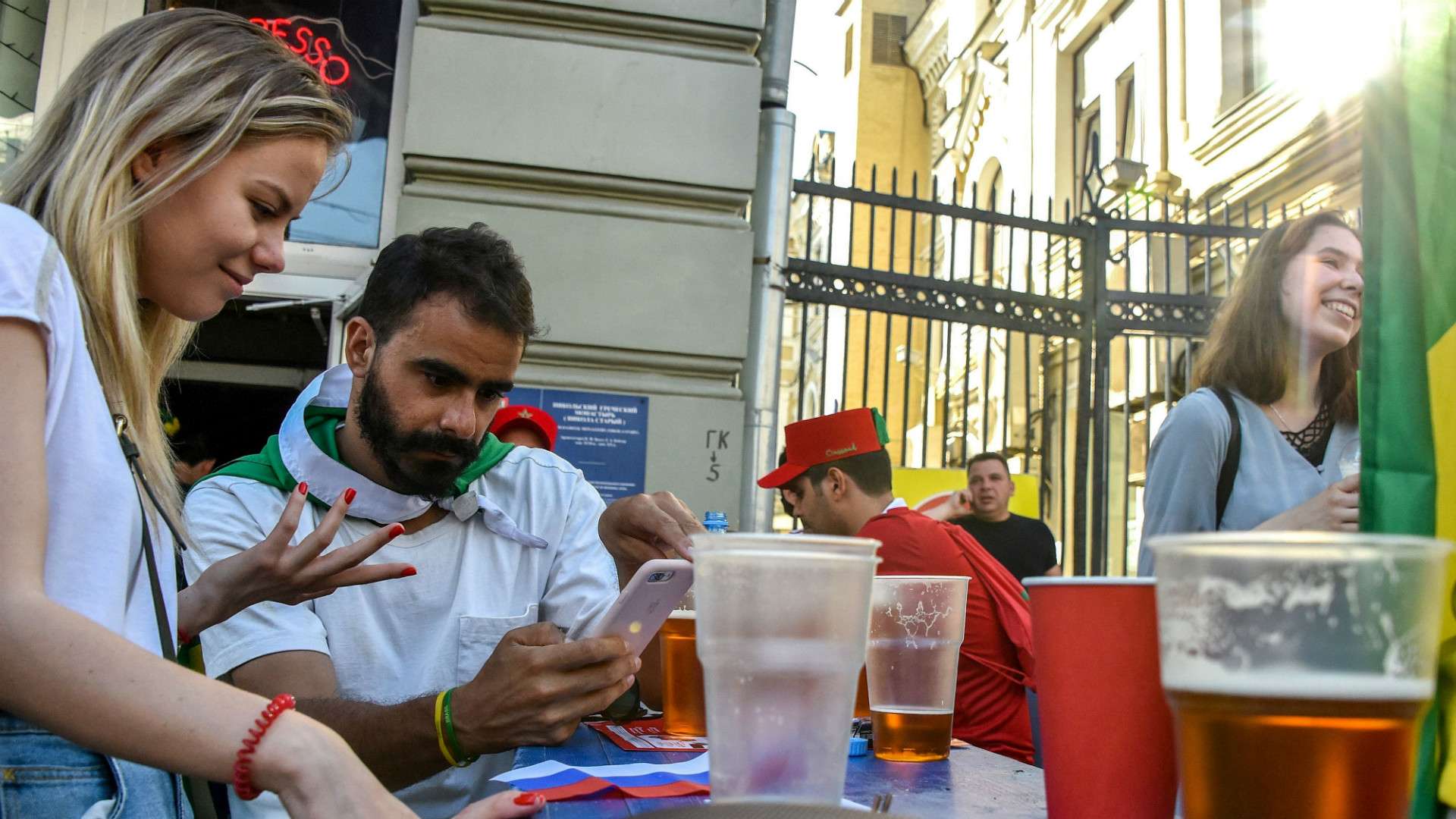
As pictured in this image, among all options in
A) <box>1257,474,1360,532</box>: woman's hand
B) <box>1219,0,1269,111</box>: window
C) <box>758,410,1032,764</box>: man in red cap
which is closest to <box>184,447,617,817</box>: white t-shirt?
<box>758,410,1032,764</box>: man in red cap

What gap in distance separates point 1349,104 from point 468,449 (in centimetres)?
175

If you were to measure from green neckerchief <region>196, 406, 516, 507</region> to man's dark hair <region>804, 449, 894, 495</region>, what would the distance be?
74.8 inches

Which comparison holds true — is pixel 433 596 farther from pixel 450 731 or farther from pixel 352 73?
pixel 352 73

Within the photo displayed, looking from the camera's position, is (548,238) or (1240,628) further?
(548,238)

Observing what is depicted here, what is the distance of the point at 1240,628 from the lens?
2.31 ft

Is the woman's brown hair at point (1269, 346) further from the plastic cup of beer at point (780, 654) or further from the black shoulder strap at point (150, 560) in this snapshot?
the black shoulder strap at point (150, 560)

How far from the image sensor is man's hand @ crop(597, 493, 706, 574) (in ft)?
7.01

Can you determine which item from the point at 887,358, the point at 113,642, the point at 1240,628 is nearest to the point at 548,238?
the point at 887,358

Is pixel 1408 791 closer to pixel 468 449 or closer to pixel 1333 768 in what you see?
pixel 1333 768

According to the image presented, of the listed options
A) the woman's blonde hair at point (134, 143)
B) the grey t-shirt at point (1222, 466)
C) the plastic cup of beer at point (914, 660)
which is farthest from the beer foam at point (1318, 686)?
the grey t-shirt at point (1222, 466)

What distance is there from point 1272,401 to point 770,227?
2423 mm

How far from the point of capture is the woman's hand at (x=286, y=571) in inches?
67.1

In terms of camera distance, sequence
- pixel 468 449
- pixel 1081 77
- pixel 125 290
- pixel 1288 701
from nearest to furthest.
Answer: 1. pixel 1288 701
2. pixel 125 290
3. pixel 468 449
4. pixel 1081 77

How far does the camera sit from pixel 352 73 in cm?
482
